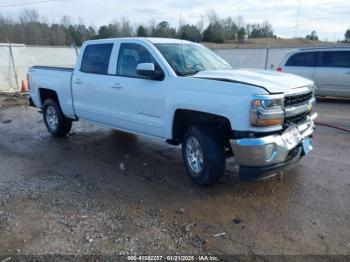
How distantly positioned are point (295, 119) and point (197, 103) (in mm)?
1234

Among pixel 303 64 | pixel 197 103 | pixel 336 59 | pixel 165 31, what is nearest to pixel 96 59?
pixel 197 103

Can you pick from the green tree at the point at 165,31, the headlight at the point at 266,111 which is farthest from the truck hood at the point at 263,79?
the green tree at the point at 165,31

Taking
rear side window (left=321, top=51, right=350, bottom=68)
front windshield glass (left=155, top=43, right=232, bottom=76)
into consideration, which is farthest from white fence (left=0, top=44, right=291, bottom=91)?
A: front windshield glass (left=155, top=43, right=232, bottom=76)

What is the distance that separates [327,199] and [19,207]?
375 centimetres

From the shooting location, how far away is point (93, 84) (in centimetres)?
575

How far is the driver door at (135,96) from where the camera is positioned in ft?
15.5

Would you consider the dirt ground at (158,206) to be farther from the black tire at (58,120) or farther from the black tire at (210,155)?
the black tire at (58,120)

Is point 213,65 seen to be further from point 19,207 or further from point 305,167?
point 19,207

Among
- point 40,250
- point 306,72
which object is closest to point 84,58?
point 40,250

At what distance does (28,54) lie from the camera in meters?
16.0

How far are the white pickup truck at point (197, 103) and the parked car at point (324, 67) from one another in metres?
7.13

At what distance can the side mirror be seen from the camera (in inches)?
174

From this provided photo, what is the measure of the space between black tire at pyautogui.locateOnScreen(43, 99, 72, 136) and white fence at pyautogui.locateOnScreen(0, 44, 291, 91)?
29.8 ft

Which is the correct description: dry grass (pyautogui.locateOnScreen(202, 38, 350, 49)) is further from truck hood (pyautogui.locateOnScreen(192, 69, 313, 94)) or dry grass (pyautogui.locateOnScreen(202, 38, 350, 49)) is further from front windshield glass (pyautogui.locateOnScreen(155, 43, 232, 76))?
truck hood (pyautogui.locateOnScreen(192, 69, 313, 94))
